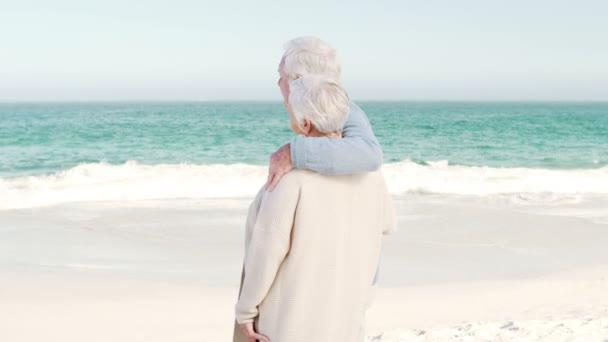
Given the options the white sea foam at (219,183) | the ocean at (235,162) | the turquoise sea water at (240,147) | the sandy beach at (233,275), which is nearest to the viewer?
the sandy beach at (233,275)

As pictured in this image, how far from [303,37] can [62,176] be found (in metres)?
18.0

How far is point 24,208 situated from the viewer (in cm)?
1315

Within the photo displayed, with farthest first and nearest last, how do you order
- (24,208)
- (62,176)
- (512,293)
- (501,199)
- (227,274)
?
(62,176), (501,199), (24,208), (227,274), (512,293)

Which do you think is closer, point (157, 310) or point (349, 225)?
point (349, 225)

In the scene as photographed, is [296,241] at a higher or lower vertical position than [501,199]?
higher

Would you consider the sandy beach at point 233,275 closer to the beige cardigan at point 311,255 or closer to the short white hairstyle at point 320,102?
the beige cardigan at point 311,255

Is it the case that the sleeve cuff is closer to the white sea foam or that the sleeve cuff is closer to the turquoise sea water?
the white sea foam

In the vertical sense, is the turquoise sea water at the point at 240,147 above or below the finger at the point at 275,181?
below

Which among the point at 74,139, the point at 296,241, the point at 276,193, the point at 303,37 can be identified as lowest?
the point at 74,139

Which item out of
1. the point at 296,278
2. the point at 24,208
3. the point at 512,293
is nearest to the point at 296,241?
the point at 296,278

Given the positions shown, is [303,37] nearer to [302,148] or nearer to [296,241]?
[302,148]

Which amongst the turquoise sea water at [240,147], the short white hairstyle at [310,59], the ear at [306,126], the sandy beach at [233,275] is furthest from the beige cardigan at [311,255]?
the turquoise sea water at [240,147]

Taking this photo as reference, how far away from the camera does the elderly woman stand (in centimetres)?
209

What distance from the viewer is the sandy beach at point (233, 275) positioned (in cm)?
571
